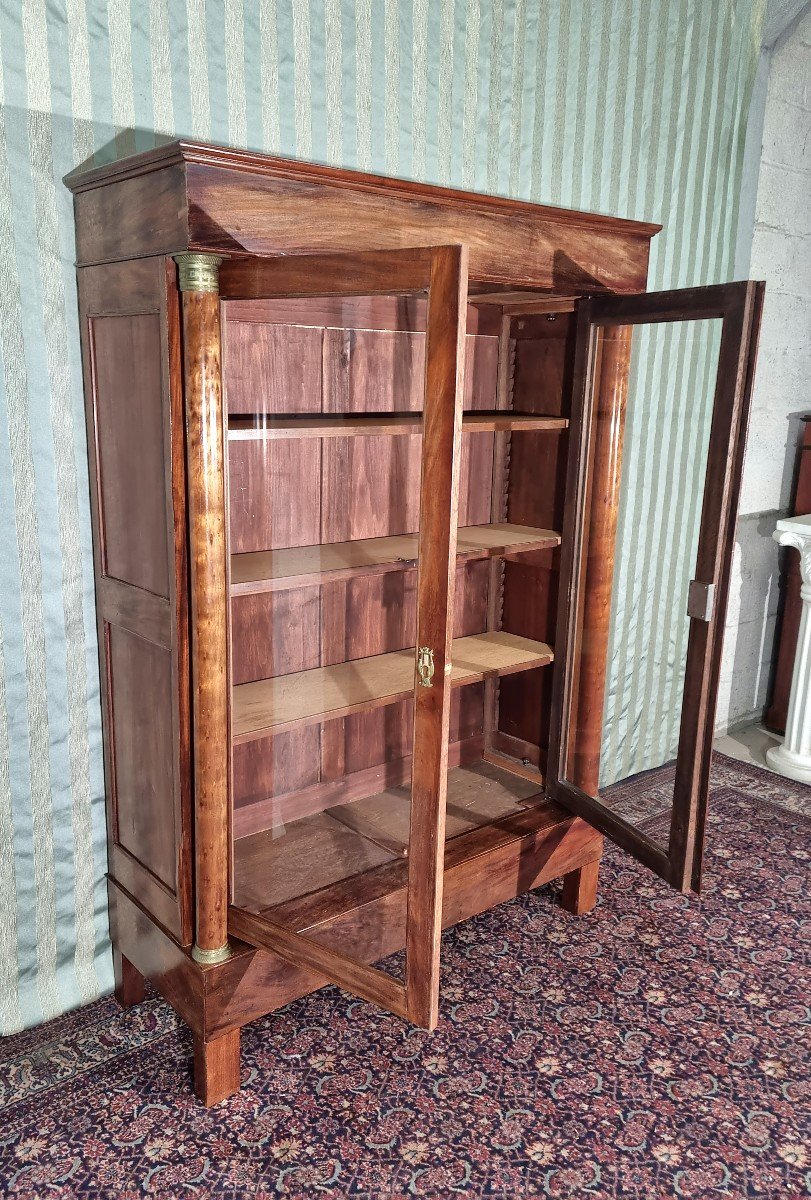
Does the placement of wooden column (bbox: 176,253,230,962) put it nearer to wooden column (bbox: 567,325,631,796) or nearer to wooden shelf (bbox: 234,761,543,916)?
wooden shelf (bbox: 234,761,543,916)

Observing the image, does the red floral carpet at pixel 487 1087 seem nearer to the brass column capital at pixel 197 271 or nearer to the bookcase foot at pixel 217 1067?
the bookcase foot at pixel 217 1067

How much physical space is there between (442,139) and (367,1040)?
6.25ft

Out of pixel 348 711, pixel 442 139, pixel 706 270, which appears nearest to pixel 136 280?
pixel 348 711

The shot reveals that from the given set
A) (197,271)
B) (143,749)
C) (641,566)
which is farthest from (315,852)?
(641,566)

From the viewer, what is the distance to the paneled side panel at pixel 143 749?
1.59 meters

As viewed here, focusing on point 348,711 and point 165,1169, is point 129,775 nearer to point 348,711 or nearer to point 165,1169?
point 348,711

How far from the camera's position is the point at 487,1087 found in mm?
1670

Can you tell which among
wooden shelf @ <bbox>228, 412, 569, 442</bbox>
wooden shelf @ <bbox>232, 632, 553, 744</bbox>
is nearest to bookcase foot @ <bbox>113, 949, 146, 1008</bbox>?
wooden shelf @ <bbox>232, 632, 553, 744</bbox>

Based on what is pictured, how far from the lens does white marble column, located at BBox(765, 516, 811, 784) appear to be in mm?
2959

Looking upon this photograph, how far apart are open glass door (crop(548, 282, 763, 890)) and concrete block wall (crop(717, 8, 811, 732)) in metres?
0.37

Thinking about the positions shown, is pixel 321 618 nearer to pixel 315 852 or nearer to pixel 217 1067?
pixel 315 852

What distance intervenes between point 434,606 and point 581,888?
118cm

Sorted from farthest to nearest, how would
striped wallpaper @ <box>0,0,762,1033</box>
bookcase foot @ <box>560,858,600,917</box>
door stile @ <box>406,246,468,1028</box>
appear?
bookcase foot @ <box>560,858,600,917</box> → striped wallpaper @ <box>0,0,762,1033</box> → door stile @ <box>406,246,468,1028</box>

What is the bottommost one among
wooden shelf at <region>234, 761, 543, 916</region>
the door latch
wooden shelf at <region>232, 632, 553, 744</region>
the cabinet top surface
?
wooden shelf at <region>234, 761, 543, 916</region>
